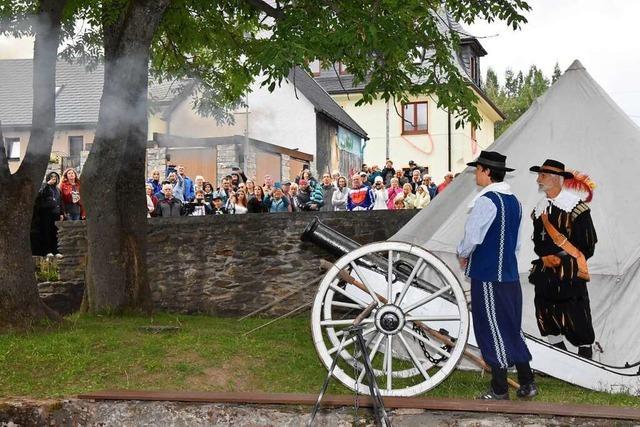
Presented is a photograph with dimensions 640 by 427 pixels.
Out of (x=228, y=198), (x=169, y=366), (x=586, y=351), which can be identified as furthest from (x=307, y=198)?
(x=586, y=351)

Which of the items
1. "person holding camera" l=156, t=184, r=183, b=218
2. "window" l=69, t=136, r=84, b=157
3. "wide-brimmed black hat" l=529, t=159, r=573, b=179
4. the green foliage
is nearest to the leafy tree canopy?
"person holding camera" l=156, t=184, r=183, b=218

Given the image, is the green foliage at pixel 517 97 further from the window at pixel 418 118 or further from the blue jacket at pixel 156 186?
the blue jacket at pixel 156 186

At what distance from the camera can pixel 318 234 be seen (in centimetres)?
714

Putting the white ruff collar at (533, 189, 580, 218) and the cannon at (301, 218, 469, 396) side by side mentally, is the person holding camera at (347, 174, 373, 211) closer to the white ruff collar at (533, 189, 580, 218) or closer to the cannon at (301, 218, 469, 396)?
the white ruff collar at (533, 189, 580, 218)

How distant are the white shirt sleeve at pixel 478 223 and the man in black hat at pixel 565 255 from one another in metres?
1.33

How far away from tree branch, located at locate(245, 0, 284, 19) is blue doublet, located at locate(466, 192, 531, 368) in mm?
5013

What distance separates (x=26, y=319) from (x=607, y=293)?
531cm

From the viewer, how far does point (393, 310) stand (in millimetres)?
6180

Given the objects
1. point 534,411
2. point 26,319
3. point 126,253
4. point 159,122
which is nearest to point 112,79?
point 126,253

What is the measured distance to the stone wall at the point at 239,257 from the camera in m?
12.7

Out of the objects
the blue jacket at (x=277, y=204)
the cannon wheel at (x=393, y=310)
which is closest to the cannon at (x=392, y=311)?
the cannon wheel at (x=393, y=310)

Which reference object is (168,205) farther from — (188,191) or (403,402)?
(403,402)

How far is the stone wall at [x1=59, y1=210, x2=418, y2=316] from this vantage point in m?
12.7

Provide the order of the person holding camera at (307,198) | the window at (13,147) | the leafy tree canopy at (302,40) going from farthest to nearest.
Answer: the window at (13,147) → the person holding camera at (307,198) → the leafy tree canopy at (302,40)
